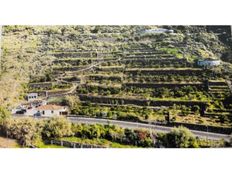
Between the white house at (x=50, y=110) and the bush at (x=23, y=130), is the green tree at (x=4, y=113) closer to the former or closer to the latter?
the bush at (x=23, y=130)

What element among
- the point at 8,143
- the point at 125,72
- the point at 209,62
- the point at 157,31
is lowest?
the point at 8,143

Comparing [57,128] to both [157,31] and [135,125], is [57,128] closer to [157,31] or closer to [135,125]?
[135,125]

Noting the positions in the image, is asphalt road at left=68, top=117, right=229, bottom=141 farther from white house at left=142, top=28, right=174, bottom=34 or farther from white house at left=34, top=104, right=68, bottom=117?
white house at left=142, top=28, right=174, bottom=34

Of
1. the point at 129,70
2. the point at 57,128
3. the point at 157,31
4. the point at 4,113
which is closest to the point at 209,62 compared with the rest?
the point at 157,31

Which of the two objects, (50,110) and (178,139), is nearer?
(178,139)

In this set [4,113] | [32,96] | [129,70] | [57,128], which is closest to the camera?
[57,128]

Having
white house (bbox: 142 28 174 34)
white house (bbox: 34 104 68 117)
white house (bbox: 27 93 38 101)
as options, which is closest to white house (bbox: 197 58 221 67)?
white house (bbox: 142 28 174 34)

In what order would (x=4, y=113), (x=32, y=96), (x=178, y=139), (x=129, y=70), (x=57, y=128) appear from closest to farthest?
1. (x=178, y=139)
2. (x=57, y=128)
3. (x=4, y=113)
4. (x=32, y=96)
5. (x=129, y=70)
